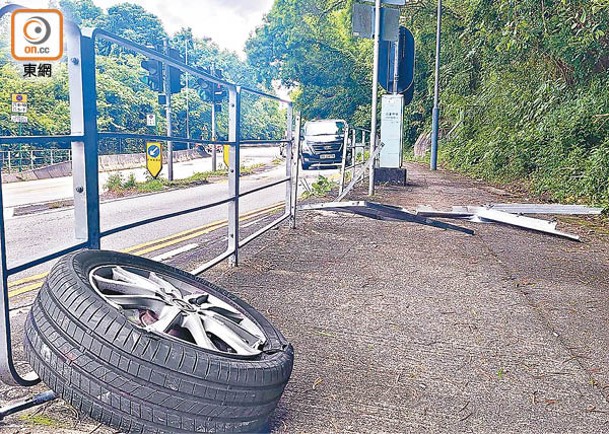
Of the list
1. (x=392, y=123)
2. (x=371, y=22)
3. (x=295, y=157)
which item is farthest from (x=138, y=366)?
(x=392, y=123)

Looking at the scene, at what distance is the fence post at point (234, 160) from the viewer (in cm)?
471

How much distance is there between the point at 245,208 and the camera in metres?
11.3

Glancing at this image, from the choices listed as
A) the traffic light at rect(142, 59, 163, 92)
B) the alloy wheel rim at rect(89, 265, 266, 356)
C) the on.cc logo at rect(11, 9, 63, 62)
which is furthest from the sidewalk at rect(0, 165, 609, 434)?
the traffic light at rect(142, 59, 163, 92)

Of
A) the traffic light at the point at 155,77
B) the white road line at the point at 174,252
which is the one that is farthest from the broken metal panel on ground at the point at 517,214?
the traffic light at the point at 155,77

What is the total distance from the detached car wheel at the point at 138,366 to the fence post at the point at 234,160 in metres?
2.48

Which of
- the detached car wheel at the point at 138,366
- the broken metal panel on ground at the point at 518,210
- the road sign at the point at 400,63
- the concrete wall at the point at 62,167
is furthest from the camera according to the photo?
the concrete wall at the point at 62,167

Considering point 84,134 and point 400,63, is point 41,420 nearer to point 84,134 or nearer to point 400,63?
point 84,134

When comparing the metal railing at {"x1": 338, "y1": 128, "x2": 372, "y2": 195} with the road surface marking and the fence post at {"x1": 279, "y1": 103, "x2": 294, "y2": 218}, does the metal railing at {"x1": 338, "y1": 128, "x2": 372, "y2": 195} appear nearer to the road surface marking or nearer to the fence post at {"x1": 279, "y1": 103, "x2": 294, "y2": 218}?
the road surface marking

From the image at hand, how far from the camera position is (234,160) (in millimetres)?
4844

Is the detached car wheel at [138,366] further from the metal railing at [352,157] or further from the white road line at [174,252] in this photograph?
the metal railing at [352,157]

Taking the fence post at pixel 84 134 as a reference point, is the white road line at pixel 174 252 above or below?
below

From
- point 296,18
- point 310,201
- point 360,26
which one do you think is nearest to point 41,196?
point 310,201

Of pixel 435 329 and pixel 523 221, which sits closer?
pixel 435 329

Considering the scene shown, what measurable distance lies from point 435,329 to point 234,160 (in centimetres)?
212
